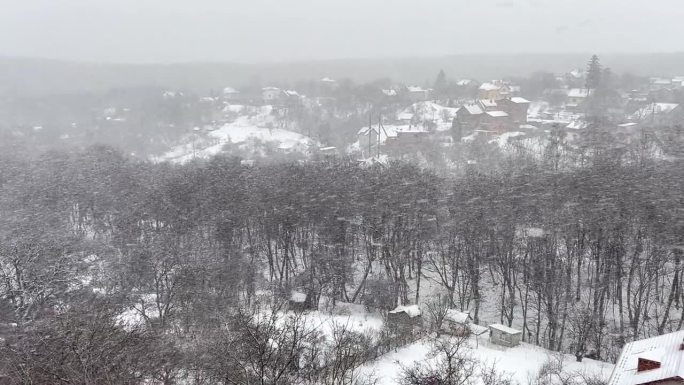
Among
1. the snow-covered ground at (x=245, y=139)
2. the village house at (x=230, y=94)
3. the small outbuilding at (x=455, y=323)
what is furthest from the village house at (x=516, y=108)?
the village house at (x=230, y=94)

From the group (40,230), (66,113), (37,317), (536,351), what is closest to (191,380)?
(37,317)

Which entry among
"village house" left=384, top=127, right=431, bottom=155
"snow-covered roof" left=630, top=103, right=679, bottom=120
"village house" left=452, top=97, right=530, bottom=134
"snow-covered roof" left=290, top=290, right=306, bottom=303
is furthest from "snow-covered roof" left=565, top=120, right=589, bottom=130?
"snow-covered roof" left=290, top=290, right=306, bottom=303

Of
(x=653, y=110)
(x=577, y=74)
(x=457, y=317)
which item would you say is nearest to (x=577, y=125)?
(x=653, y=110)

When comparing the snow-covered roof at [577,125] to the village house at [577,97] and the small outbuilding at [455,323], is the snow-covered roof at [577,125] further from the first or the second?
the small outbuilding at [455,323]

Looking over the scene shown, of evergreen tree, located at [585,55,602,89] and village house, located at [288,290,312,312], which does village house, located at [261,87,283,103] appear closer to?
evergreen tree, located at [585,55,602,89]

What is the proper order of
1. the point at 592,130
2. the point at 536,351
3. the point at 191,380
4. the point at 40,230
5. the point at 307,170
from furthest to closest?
1. the point at 592,130
2. the point at 307,170
3. the point at 40,230
4. the point at 536,351
5. the point at 191,380

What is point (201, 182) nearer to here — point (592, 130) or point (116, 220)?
point (116, 220)
